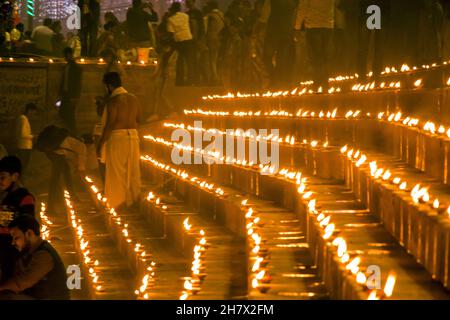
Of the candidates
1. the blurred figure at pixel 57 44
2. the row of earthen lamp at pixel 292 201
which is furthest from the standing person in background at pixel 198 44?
the blurred figure at pixel 57 44

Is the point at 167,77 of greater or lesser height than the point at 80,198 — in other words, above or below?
above

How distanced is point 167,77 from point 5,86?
3.66 m

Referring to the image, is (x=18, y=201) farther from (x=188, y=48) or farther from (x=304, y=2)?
(x=188, y=48)

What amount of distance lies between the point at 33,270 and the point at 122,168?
5253 millimetres

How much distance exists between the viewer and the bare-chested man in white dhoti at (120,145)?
13578mm

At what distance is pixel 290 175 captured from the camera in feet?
32.8

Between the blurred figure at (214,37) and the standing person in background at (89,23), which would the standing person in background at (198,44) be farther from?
the standing person in background at (89,23)

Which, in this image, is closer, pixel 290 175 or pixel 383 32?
pixel 290 175

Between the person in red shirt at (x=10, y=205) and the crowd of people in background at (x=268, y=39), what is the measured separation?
184 inches

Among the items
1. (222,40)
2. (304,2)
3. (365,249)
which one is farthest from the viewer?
(222,40)

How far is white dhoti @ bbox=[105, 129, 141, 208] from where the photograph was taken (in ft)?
45.1

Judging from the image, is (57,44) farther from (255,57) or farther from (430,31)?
(430,31)

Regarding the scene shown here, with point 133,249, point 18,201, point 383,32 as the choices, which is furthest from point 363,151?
point 383,32

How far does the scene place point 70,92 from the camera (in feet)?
77.5
